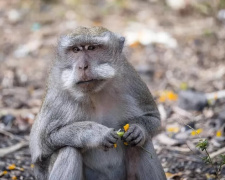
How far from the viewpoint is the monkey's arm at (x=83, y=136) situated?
17.4ft

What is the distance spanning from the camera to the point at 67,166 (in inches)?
215

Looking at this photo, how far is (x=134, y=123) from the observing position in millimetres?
5848

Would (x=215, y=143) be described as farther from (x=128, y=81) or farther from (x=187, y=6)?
(x=187, y=6)

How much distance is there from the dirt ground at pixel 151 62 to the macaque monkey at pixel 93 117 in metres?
0.59

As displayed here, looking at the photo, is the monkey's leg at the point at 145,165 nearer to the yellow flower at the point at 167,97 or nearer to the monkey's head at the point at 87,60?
the monkey's head at the point at 87,60

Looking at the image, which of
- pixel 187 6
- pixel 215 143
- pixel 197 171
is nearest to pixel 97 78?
pixel 197 171

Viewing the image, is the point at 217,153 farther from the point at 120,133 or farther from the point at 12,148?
the point at 12,148

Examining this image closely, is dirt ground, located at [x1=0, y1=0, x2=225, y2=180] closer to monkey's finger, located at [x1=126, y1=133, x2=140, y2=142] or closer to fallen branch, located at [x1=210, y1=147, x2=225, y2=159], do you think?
fallen branch, located at [x1=210, y1=147, x2=225, y2=159]

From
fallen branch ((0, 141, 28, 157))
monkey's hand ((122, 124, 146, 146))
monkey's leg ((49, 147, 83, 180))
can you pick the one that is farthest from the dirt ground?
monkey's leg ((49, 147, 83, 180))

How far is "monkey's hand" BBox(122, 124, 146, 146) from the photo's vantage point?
5438 mm

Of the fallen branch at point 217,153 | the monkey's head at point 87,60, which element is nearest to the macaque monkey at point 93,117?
the monkey's head at point 87,60

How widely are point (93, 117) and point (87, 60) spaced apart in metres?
0.80

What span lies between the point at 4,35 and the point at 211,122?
6572 millimetres

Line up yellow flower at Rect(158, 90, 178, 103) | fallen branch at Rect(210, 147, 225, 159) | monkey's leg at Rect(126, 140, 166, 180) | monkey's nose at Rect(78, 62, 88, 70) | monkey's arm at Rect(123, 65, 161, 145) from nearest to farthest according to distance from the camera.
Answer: monkey's nose at Rect(78, 62, 88, 70), monkey's leg at Rect(126, 140, 166, 180), monkey's arm at Rect(123, 65, 161, 145), fallen branch at Rect(210, 147, 225, 159), yellow flower at Rect(158, 90, 178, 103)
